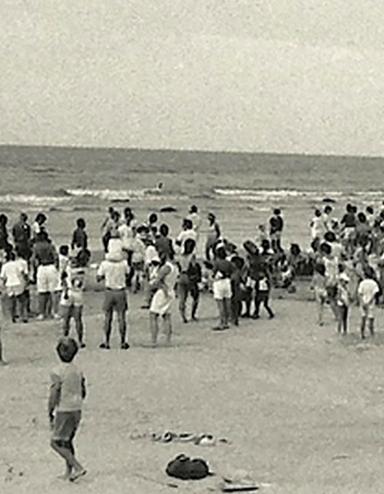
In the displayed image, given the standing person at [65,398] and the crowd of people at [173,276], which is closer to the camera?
the standing person at [65,398]

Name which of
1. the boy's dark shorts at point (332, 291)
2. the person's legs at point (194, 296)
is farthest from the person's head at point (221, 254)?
the boy's dark shorts at point (332, 291)

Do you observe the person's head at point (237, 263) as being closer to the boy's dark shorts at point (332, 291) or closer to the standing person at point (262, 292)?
the standing person at point (262, 292)

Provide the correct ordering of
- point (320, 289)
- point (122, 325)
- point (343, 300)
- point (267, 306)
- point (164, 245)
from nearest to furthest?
1. point (122, 325)
2. point (343, 300)
3. point (320, 289)
4. point (267, 306)
5. point (164, 245)

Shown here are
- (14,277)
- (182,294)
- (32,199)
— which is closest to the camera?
(14,277)

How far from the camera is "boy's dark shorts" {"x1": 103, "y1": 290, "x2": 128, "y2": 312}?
16.3 m

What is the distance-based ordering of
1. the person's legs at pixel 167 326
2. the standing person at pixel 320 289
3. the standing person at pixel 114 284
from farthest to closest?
1. the standing person at pixel 320 289
2. the person's legs at pixel 167 326
3. the standing person at pixel 114 284

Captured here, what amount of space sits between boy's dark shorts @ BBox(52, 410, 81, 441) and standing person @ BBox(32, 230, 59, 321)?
851 centimetres

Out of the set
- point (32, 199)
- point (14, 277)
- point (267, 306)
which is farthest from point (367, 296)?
point (32, 199)

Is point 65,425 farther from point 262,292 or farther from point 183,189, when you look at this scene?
point 183,189

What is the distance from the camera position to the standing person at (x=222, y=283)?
727 inches

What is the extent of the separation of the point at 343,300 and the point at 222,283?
212 cm

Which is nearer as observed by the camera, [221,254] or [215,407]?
[215,407]

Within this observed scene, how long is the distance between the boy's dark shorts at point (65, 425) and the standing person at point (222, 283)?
862 cm

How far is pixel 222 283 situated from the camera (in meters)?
18.4
